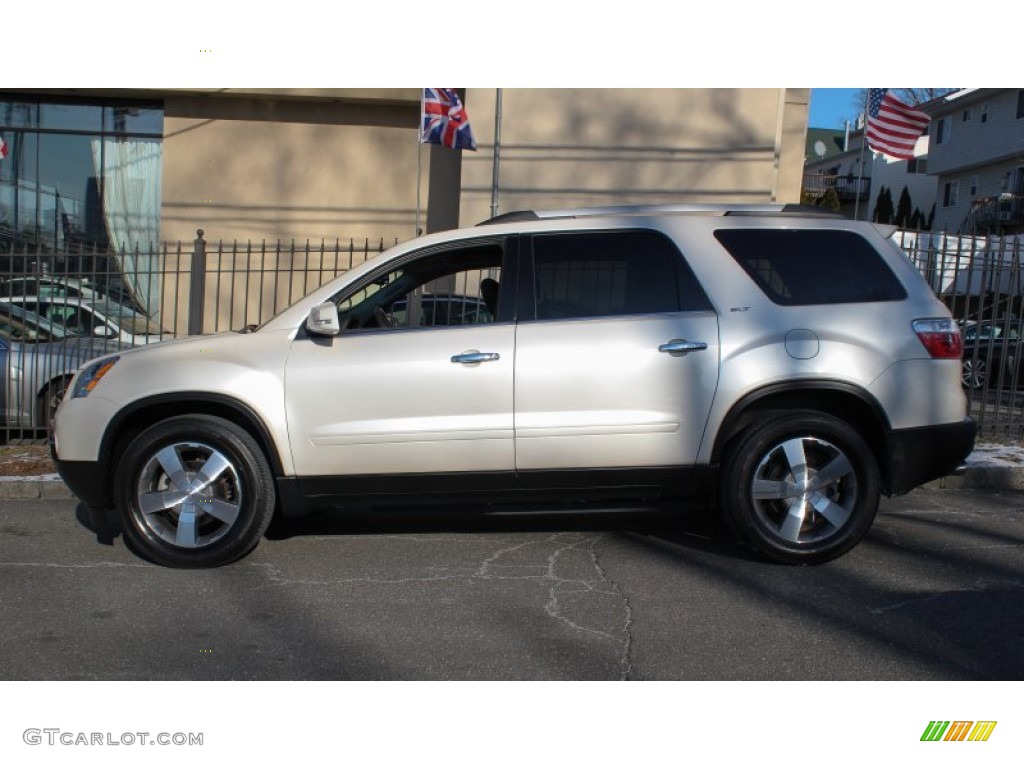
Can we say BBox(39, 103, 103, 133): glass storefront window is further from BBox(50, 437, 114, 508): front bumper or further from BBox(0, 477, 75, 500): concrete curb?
BBox(50, 437, 114, 508): front bumper

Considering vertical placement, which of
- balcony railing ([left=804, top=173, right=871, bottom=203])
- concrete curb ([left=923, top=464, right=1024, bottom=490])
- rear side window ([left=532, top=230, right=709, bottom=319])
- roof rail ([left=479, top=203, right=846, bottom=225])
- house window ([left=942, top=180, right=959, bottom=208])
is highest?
balcony railing ([left=804, top=173, right=871, bottom=203])

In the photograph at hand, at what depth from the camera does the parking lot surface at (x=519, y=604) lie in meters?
4.23

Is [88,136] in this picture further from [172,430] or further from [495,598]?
[495,598]

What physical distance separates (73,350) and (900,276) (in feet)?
24.0

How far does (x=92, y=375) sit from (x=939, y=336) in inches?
186

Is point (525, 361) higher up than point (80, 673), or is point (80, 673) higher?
point (525, 361)

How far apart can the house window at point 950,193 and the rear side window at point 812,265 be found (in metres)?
40.5

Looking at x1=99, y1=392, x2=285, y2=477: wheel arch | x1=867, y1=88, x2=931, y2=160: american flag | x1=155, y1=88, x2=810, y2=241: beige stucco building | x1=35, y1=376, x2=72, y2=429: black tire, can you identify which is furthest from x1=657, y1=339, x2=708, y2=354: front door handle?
x1=867, y1=88, x2=931, y2=160: american flag

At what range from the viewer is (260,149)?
56.2ft

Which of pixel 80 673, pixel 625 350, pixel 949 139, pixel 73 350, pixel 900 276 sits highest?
pixel 949 139

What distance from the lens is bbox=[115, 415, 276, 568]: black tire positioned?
5.51 m

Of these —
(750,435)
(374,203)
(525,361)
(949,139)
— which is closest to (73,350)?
(525,361)

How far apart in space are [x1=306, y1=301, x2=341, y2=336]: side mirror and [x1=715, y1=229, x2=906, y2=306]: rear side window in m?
2.18

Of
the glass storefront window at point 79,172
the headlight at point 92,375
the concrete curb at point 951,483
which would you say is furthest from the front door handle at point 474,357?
the glass storefront window at point 79,172
